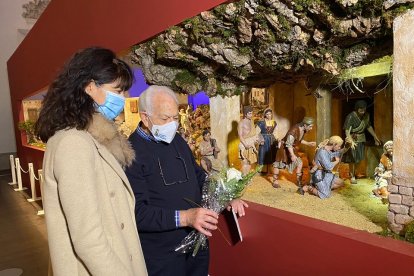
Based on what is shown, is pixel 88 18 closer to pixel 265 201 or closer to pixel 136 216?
pixel 265 201

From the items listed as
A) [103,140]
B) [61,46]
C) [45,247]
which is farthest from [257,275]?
[61,46]

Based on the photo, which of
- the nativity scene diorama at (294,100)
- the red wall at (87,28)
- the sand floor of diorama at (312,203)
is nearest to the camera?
the sand floor of diorama at (312,203)

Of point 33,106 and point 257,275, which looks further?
point 33,106

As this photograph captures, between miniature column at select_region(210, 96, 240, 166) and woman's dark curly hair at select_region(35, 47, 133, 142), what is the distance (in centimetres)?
511

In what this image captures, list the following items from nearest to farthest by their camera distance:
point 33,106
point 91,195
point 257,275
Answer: point 91,195 < point 257,275 < point 33,106

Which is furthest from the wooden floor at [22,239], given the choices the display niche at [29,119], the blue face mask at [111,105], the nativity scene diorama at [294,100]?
the blue face mask at [111,105]

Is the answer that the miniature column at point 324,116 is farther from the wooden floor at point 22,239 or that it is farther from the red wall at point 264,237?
the wooden floor at point 22,239

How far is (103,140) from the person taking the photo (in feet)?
5.22

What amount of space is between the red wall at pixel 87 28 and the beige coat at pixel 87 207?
28.8 inches

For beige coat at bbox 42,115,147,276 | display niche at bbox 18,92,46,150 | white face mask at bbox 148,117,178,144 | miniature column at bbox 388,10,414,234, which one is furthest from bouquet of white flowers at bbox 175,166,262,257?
display niche at bbox 18,92,46,150

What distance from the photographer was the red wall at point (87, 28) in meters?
4.17

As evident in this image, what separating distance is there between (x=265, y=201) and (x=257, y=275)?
1.75 metres

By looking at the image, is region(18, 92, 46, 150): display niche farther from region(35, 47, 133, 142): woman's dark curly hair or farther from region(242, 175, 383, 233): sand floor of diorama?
region(35, 47, 133, 142): woman's dark curly hair

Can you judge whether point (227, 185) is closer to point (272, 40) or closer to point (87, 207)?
point (87, 207)
